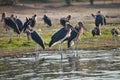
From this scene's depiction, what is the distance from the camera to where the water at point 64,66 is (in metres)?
19.5

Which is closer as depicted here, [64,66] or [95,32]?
[64,66]

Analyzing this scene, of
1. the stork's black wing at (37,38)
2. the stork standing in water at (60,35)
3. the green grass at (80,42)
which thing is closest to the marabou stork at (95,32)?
the green grass at (80,42)

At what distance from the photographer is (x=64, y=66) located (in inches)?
865

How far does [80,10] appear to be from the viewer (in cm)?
5925

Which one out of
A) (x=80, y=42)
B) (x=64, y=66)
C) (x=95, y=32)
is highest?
(x=95, y=32)

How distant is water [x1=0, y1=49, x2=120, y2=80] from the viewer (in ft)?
63.9

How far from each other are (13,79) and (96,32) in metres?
15.5

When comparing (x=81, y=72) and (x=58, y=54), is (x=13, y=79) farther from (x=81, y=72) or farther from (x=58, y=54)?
(x=58, y=54)

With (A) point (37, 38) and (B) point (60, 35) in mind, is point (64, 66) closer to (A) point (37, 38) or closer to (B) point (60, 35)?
(B) point (60, 35)

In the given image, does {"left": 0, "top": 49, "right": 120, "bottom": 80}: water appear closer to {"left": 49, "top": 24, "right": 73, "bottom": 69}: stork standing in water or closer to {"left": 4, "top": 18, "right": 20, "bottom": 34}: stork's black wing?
{"left": 49, "top": 24, "right": 73, "bottom": 69}: stork standing in water

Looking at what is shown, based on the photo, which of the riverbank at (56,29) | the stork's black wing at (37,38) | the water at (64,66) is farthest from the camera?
the riverbank at (56,29)

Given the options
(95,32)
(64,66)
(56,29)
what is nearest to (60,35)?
(64,66)

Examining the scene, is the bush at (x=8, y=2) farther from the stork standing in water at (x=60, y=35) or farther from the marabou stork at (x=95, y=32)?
the stork standing in water at (x=60, y=35)

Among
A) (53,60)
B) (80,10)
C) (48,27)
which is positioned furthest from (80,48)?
(80,10)
